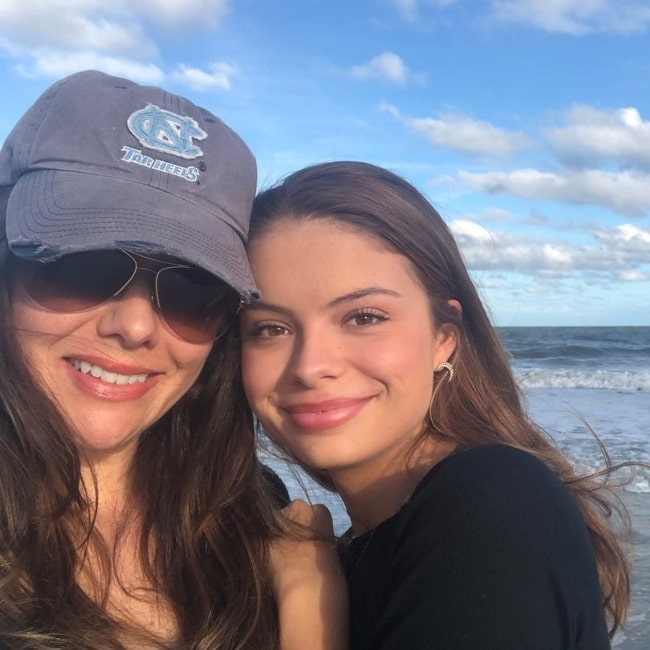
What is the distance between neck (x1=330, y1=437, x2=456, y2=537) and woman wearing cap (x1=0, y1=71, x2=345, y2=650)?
24 cm

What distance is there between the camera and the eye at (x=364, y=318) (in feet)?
7.84

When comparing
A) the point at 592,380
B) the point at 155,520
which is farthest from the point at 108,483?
the point at 592,380

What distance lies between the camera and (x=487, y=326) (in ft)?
9.42

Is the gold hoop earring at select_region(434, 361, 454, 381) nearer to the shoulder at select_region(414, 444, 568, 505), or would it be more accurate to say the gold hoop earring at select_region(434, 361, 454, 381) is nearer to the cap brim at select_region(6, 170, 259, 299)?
the shoulder at select_region(414, 444, 568, 505)

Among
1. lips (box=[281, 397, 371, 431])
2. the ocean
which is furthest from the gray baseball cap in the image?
the ocean

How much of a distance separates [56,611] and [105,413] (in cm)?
56

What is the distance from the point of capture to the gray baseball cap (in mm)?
1837

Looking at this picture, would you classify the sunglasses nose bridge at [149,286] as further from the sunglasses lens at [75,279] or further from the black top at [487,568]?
the black top at [487,568]

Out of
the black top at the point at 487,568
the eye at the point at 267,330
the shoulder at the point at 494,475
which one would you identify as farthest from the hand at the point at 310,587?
the eye at the point at 267,330

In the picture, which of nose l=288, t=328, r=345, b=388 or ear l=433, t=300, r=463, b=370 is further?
ear l=433, t=300, r=463, b=370

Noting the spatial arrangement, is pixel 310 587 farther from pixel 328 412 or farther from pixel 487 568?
pixel 487 568

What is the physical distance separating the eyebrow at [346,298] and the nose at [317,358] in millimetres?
106

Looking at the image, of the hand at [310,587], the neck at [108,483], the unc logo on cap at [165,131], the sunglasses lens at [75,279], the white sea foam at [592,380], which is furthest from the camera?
the white sea foam at [592,380]

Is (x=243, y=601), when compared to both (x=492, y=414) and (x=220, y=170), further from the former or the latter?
(x=220, y=170)
